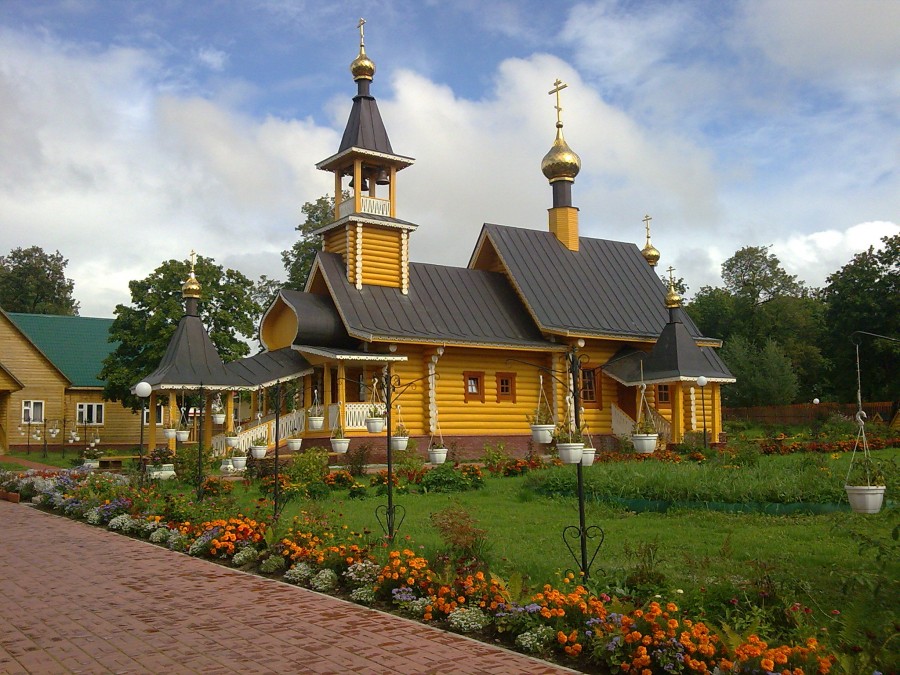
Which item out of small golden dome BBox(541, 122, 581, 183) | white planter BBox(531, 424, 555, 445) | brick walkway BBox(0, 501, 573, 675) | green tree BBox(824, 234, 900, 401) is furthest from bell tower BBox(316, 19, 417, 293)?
green tree BBox(824, 234, 900, 401)

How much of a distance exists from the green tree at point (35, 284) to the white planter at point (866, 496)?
55057 millimetres

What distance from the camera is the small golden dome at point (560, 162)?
29.4 m

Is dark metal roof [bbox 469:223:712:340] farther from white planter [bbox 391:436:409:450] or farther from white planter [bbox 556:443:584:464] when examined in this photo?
white planter [bbox 556:443:584:464]

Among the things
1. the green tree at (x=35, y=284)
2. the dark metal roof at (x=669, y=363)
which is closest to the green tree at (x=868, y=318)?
the dark metal roof at (x=669, y=363)

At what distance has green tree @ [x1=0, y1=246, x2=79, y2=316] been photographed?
182ft

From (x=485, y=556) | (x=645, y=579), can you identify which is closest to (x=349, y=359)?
(x=485, y=556)

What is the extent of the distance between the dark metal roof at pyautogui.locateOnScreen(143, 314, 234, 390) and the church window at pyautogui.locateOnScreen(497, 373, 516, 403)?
7.51 m

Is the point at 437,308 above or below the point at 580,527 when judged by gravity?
above

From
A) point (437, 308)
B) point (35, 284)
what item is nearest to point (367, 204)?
point (437, 308)

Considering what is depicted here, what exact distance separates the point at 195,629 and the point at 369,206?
61.7 feet

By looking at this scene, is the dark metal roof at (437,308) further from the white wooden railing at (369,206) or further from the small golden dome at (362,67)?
the small golden dome at (362,67)

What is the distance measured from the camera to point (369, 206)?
24844mm

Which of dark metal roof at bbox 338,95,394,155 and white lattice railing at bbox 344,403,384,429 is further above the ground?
dark metal roof at bbox 338,95,394,155

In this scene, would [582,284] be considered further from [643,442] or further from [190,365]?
[190,365]
